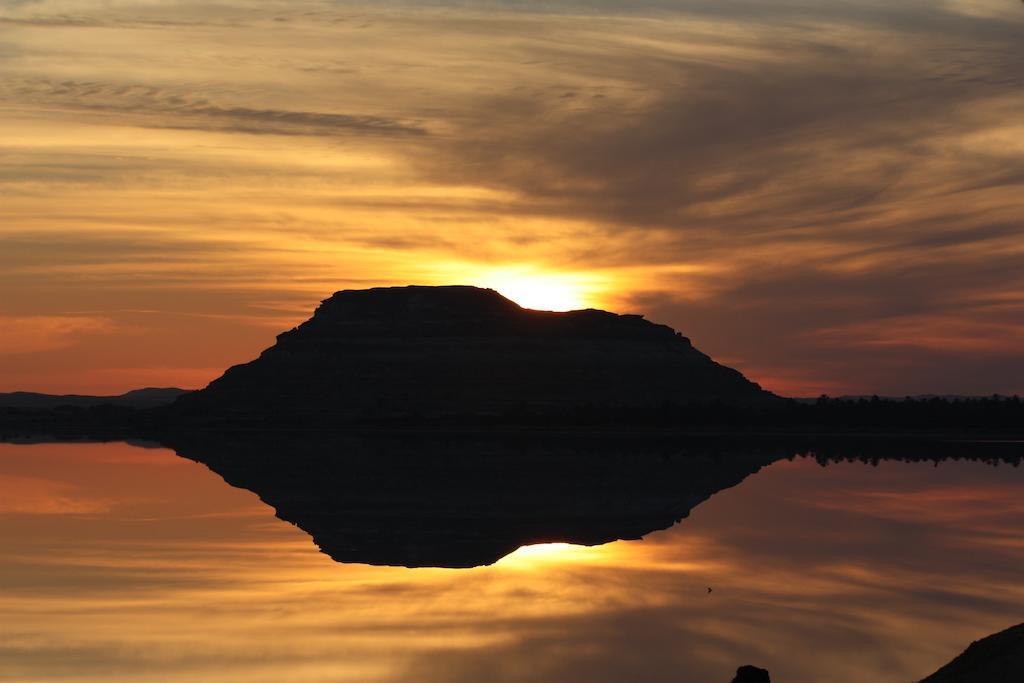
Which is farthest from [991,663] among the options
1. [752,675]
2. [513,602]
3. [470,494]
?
[470,494]

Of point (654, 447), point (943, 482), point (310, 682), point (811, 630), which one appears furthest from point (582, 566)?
point (654, 447)

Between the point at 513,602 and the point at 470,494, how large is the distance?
96.3ft

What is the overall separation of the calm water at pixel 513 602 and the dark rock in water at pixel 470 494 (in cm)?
173

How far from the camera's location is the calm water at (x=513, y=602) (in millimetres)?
21750

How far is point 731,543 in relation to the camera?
38.7 metres

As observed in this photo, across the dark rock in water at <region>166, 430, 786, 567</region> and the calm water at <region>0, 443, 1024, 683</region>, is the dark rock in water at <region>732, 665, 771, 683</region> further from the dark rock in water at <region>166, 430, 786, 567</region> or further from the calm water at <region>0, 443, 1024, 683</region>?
the dark rock in water at <region>166, 430, 786, 567</region>

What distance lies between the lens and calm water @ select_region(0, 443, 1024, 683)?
71.4ft

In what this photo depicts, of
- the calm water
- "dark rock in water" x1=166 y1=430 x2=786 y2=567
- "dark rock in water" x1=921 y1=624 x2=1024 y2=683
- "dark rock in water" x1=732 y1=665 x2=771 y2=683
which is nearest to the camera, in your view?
"dark rock in water" x1=732 y1=665 x2=771 y2=683

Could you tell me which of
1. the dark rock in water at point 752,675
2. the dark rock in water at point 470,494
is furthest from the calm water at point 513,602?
the dark rock in water at point 752,675

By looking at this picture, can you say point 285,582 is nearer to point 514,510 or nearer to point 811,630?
point 811,630

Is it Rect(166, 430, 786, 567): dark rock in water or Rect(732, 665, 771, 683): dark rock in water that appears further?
Rect(166, 430, 786, 567): dark rock in water

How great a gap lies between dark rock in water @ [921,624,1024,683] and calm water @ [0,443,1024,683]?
1.79m

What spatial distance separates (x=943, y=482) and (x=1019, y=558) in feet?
108

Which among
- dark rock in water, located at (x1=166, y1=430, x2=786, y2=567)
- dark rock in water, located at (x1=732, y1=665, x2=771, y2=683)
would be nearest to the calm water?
dark rock in water, located at (x1=166, y1=430, x2=786, y2=567)
